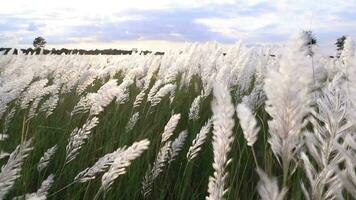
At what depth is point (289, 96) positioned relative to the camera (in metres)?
0.65

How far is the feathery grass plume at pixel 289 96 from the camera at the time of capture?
0.65 meters

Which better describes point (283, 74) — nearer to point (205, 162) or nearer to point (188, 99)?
point (205, 162)

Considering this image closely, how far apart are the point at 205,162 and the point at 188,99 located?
75.9 inches

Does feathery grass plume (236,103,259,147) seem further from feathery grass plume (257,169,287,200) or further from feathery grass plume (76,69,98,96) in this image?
feathery grass plume (76,69,98,96)

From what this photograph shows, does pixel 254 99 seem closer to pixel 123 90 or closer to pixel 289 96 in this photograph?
pixel 123 90

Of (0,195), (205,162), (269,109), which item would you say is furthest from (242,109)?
(205,162)

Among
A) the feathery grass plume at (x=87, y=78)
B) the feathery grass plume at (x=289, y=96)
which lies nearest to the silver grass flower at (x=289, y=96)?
the feathery grass plume at (x=289, y=96)

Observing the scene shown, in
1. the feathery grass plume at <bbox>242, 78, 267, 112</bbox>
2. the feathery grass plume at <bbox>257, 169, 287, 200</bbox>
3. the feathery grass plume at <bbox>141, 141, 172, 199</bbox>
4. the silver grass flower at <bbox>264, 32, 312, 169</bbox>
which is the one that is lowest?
the feathery grass plume at <bbox>141, 141, 172, 199</bbox>

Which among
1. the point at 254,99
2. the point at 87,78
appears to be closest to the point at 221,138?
the point at 254,99

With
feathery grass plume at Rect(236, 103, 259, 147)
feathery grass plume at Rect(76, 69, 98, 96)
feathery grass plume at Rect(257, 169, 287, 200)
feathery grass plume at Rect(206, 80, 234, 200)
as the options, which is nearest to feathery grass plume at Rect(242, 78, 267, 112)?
feathery grass plume at Rect(76, 69, 98, 96)

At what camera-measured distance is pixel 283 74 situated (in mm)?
659

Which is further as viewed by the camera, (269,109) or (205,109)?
(205,109)

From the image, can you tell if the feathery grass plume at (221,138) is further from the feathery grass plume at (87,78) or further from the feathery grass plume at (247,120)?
the feathery grass plume at (87,78)

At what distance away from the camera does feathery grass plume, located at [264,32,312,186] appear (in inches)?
25.4
